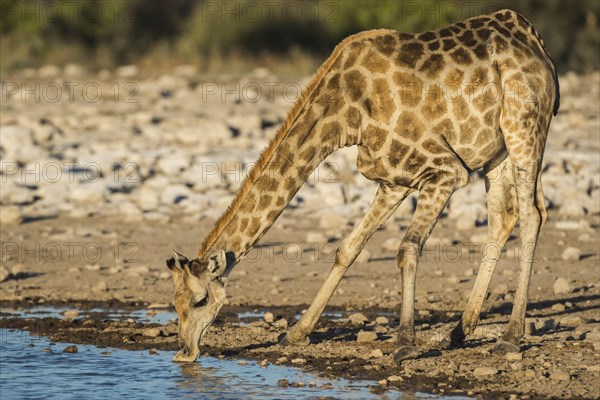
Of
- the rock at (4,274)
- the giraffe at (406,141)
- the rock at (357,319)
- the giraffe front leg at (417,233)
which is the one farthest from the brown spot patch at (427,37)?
the rock at (4,274)

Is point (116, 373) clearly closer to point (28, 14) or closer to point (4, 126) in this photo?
point (4, 126)

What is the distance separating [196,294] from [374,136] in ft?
5.62

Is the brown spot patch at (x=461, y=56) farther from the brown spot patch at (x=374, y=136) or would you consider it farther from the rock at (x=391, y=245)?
the rock at (x=391, y=245)

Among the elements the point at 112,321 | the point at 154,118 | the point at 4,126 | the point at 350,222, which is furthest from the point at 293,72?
the point at 112,321

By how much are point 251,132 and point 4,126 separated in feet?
11.7

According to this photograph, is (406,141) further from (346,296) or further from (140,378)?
(346,296)

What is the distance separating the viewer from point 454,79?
8.45 m

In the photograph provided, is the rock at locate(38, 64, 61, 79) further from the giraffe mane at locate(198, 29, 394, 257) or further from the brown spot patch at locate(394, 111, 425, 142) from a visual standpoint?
the brown spot patch at locate(394, 111, 425, 142)

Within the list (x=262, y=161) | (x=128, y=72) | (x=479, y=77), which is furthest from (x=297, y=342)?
(x=128, y=72)

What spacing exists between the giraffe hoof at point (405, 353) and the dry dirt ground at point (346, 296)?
73 millimetres

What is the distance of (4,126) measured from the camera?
54.0 feet

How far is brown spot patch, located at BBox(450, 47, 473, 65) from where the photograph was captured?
8523mm

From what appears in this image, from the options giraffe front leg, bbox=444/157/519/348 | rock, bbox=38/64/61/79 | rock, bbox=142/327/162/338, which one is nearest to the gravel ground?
rock, bbox=142/327/162/338

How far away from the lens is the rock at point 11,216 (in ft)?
43.3
